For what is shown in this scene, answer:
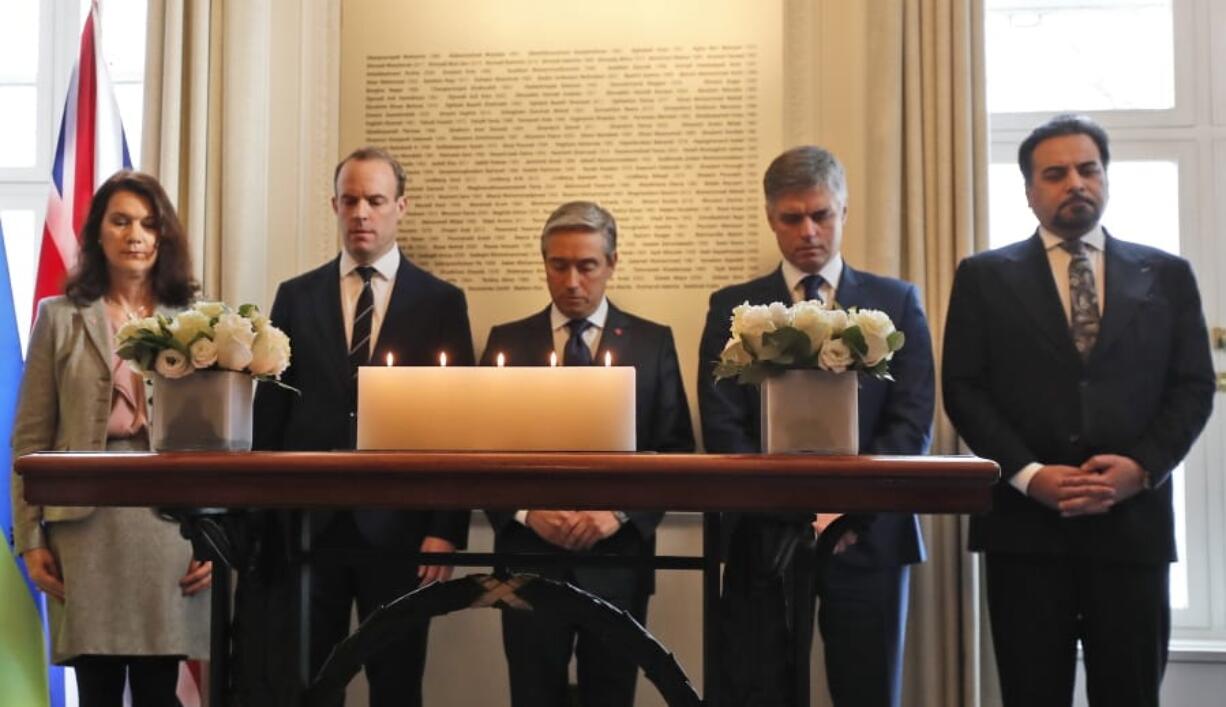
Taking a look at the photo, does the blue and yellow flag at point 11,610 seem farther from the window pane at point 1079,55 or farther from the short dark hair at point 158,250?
the window pane at point 1079,55

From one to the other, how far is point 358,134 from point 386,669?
1710 millimetres

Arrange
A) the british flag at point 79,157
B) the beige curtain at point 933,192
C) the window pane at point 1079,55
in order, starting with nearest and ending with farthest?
the beige curtain at point 933,192, the british flag at point 79,157, the window pane at point 1079,55

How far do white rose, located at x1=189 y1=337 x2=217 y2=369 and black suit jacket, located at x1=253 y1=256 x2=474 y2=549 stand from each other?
130 cm

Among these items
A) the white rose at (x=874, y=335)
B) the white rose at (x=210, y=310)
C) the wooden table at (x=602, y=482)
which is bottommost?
the wooden table at (x=602, y=482)

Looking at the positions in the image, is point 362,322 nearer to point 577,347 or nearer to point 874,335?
point 577,347

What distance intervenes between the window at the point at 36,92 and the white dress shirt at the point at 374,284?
132 centimetres

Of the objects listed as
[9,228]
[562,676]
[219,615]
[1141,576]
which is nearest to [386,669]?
[562,676]

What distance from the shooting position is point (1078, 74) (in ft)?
12.9

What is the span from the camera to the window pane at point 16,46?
4.30 m

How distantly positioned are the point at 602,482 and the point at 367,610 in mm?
1799

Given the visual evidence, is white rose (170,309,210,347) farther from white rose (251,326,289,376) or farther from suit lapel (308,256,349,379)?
suit lapel (308,256,349,379)

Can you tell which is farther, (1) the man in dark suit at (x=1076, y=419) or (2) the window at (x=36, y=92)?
(2) the window at (x=36, y=92)

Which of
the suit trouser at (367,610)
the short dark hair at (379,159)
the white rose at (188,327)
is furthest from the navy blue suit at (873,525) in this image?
the white rose at (188,327)

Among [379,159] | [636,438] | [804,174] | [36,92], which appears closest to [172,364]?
[636,438]
